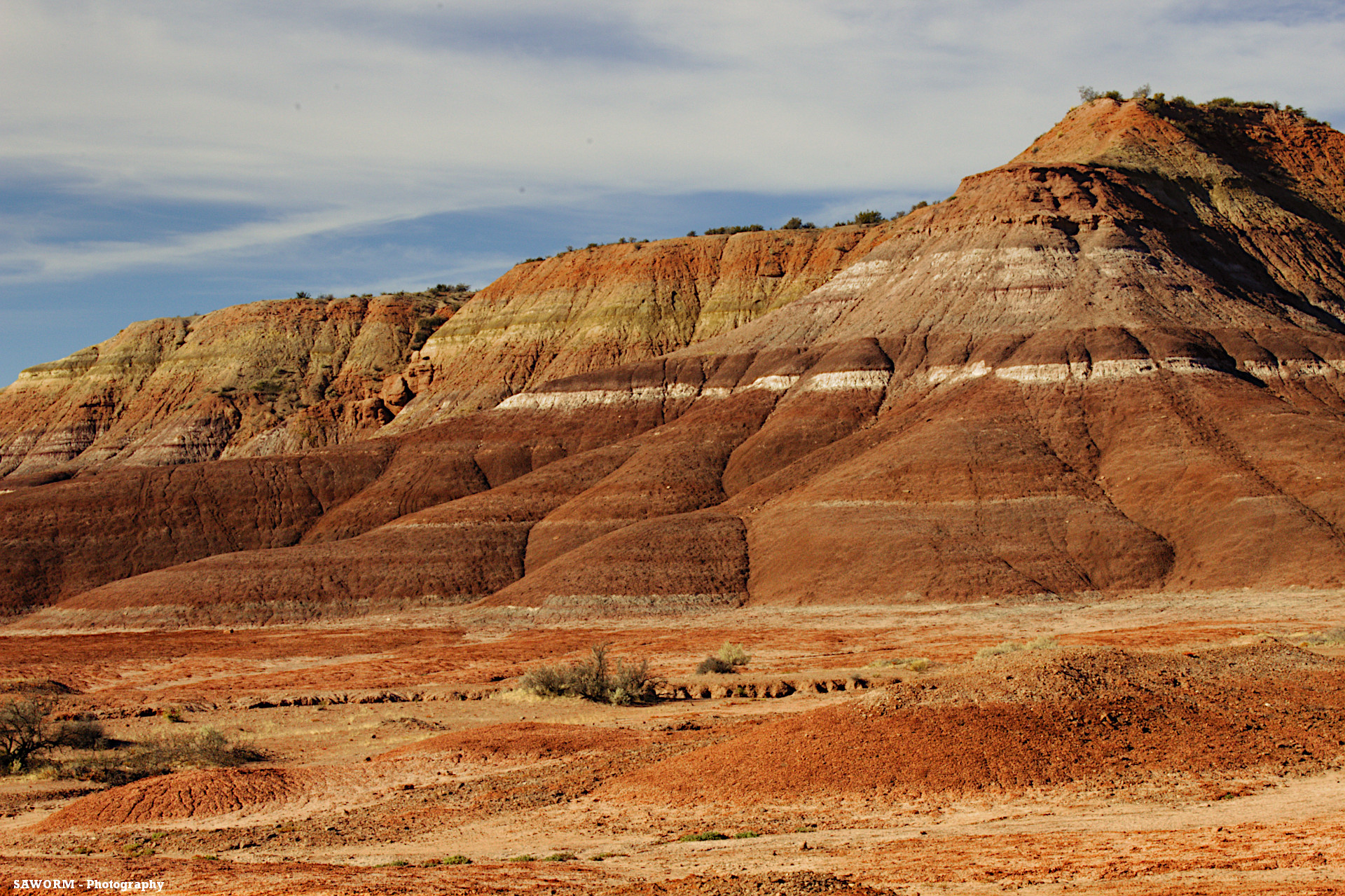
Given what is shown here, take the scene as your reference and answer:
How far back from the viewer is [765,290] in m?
102

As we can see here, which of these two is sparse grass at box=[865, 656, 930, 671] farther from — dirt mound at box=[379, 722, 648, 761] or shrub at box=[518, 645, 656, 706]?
dirt mound at box=[379, 722, 648, 761]

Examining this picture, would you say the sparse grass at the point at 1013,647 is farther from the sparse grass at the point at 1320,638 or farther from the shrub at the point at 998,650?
the sparse grass at the point at 1320,638

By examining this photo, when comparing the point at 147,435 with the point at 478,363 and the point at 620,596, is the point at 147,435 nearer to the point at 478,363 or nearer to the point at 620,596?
the point at 478,363

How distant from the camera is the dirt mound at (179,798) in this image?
17.7 meters

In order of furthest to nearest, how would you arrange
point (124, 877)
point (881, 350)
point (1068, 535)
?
point (881, 350) < point (1068, 535) < point (124, 877)

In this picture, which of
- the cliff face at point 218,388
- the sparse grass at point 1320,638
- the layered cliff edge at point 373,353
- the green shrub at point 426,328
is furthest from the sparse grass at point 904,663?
the green shrub at point 426,328

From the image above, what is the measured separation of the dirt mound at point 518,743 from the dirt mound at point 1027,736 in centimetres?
371

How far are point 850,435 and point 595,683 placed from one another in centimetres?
4053

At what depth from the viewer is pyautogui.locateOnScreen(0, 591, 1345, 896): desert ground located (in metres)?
11.9

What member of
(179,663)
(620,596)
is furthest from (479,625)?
(179,663)

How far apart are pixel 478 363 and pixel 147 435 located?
3828 centimetres

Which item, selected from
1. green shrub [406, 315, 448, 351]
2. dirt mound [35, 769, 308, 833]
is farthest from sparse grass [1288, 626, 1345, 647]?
green shrub [406, 315, 448, 351]

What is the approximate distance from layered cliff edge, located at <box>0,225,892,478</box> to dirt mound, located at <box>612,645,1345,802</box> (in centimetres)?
8011

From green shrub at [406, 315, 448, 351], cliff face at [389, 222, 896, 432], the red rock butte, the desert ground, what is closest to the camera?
the desert ground
